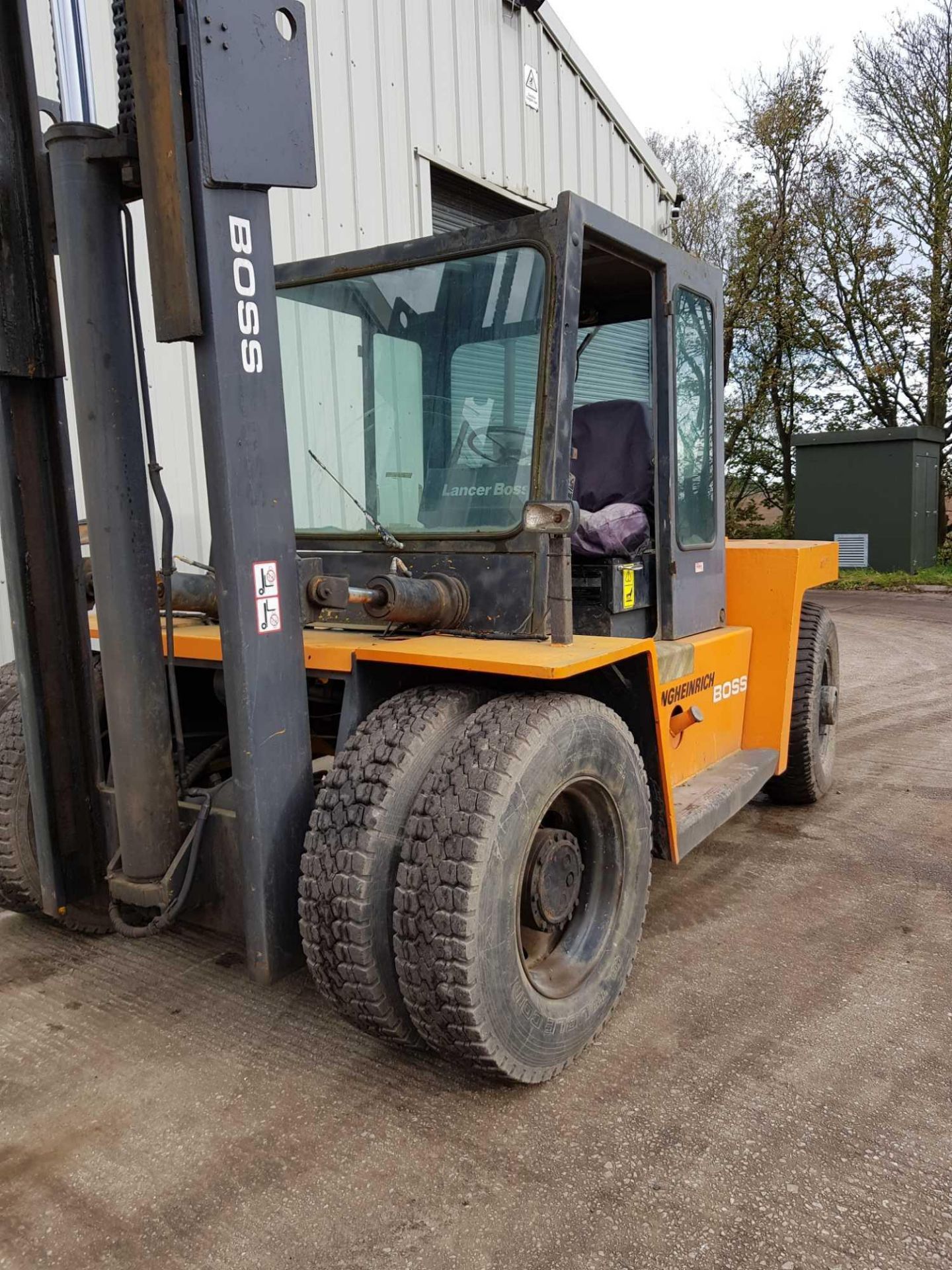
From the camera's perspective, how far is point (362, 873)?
2434 mm

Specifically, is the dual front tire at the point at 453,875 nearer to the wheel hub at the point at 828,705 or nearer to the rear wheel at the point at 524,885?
the rear wheel at the point at 524,885

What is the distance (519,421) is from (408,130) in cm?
518

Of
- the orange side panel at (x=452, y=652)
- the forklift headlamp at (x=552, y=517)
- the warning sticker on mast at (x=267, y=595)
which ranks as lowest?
the orange side panel at (x=452, y=652)

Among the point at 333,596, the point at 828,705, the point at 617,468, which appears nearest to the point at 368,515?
the point at 333,596

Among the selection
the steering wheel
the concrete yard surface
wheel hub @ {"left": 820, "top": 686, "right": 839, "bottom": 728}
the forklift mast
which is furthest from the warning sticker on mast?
wheel hub @ {"left": 820, "top": 686, "right": 839, "bottom": 728}

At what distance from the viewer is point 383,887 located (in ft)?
8.15

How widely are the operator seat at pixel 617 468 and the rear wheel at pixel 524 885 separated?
106cm

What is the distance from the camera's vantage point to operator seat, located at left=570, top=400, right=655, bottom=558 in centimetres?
380

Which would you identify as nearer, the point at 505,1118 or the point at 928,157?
the point at 505,1118

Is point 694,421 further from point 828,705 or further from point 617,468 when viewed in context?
point 828,705

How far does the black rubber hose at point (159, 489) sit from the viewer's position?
253 cm

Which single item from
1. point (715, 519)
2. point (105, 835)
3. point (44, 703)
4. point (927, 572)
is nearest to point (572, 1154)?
point (105, 835)

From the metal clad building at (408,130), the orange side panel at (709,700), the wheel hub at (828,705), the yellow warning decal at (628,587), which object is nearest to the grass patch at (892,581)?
the metal clad building at (408,130)

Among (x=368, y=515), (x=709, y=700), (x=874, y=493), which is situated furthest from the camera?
(x=874, y=493)
